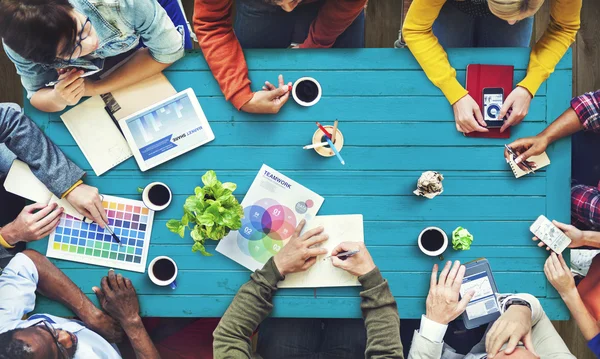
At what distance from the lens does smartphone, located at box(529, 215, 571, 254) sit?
5.60 feet

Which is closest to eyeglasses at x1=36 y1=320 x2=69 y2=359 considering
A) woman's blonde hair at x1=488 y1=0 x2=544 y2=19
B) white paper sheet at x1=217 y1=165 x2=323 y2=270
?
white paper sheet at x1=217 y1=165 x2=323 y2=270

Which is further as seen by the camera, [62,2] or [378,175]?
[378,175]

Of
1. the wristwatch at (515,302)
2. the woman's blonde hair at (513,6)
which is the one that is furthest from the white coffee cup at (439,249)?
the woman's blonde hair at (513,6)

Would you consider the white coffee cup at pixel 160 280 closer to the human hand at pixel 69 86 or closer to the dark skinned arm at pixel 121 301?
the dark skinned arm at pixel 121 301

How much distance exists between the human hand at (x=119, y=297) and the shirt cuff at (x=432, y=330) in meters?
0.95

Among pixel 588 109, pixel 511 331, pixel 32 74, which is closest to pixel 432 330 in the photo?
pixel 511 331

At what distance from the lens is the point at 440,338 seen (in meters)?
1.72

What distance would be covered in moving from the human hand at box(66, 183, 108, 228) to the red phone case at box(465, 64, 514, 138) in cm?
125

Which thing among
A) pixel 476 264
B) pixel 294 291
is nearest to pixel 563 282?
pixel 476 264

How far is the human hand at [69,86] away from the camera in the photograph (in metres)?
1.67

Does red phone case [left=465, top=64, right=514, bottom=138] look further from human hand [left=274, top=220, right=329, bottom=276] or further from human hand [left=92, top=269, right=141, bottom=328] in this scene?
human hand [left=92, top=269, right=141, bottom=328]

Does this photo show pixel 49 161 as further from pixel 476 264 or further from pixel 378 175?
pixel 476 264

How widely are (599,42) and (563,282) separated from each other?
4.78 feet

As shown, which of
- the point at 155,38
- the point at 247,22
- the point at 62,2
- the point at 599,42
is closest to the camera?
the point at 62,2
